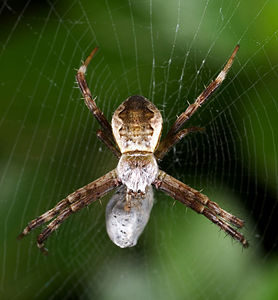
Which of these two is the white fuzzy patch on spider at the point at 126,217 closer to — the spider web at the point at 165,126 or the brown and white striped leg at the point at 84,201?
the brown and white striped leg at the point at 84,201

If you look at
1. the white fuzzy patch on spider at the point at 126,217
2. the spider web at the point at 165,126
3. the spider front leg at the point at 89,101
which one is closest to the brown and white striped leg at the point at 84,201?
the white fuzzy patch on spider at the point at 126,217

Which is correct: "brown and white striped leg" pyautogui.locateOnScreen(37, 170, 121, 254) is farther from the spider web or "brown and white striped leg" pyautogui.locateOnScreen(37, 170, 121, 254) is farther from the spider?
the spider web

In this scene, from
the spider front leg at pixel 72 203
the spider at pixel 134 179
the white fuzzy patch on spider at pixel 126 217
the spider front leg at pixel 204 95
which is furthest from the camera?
the spider front leg at pixel 72 203

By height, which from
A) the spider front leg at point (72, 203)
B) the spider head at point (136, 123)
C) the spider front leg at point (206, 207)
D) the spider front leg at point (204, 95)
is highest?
the spider front leg at point (204, 95)

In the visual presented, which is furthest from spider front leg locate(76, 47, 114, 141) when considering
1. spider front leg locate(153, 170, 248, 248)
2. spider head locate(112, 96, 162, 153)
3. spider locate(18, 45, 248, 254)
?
spider front leg locate(153, 170, 248, 248)

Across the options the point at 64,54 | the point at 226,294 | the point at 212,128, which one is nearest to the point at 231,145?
the point at 212,128

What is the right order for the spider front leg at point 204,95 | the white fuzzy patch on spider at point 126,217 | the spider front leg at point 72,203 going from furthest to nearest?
the spider front leg at point 72,203, the white fuzzy patch on spider at point 126,217, the spider front leg at point 204,95
